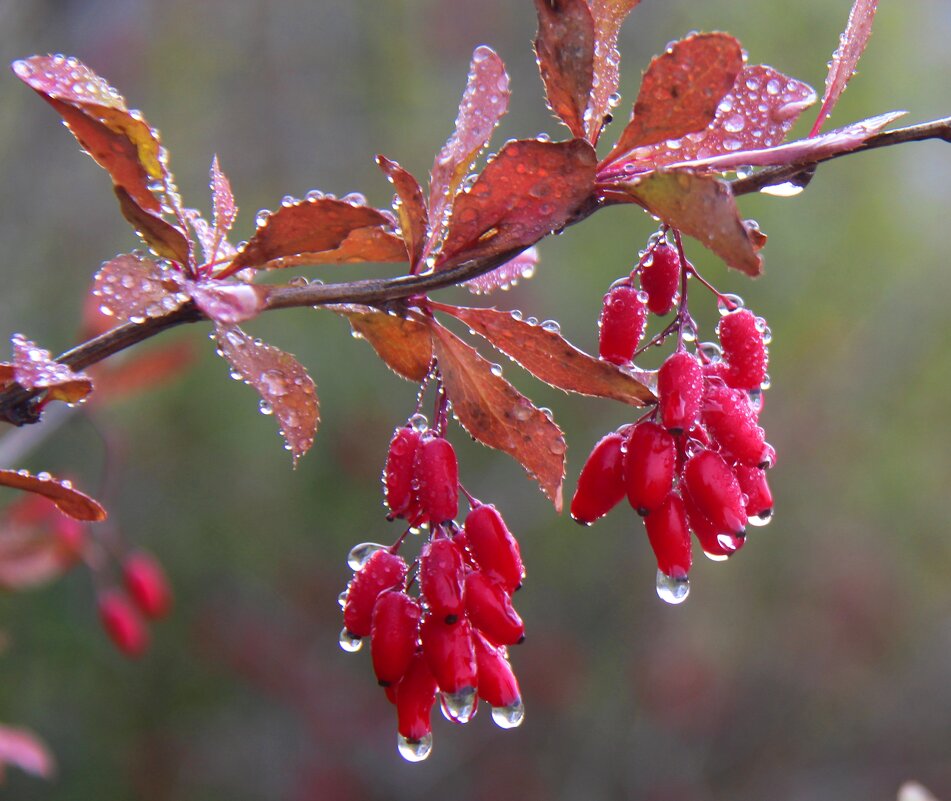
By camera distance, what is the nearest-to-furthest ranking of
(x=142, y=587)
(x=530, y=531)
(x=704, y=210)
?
(x=704, y=210) → (x=142, y=587) → (x=530, y=531)

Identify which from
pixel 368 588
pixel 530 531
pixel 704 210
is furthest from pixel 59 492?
pixel 530 531

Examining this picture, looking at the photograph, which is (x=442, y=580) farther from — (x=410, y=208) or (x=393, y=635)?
(x=410, y=208)

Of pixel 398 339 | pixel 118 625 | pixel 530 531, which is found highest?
pixel 398 339

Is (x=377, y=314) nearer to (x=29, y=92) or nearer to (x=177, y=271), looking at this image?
(x=177, y=271)

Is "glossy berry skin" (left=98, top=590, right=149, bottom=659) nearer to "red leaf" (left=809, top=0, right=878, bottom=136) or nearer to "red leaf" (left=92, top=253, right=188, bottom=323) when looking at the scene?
"red leaf" (left=92, top=253, right=188, bottom=323)

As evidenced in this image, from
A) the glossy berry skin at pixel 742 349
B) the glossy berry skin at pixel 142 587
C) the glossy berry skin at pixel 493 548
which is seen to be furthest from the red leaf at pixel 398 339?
the glossy berry skin at pixel 142 587

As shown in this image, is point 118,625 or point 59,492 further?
point 118,625
